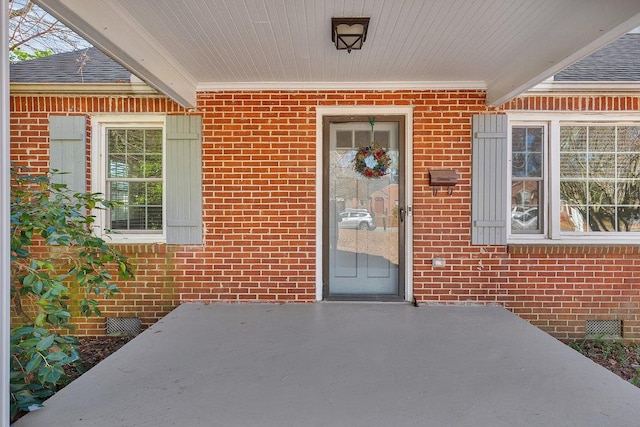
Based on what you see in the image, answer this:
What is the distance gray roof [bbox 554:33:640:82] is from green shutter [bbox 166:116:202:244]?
13.1ft

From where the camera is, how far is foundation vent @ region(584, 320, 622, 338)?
13.8ft

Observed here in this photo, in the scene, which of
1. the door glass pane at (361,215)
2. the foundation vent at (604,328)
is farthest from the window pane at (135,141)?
the foundation vent at (604,328)

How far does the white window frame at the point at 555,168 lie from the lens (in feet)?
13.8

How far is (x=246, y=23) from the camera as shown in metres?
2.85


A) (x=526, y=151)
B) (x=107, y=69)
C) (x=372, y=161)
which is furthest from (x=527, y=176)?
(x=107, y=69)

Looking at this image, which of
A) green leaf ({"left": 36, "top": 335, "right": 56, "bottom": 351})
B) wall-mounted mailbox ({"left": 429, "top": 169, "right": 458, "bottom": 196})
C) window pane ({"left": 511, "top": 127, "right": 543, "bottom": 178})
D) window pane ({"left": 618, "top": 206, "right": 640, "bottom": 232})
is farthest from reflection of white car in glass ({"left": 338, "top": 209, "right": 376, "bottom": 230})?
green leaf ({"left": 36, "top": 335, "right": 56, "bottom": 351})

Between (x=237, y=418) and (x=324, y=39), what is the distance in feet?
9.08

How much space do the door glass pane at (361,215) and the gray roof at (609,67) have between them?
2042 mm

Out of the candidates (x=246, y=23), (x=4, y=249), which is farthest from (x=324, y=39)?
(x=4, y=249)

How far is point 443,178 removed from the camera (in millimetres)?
4105

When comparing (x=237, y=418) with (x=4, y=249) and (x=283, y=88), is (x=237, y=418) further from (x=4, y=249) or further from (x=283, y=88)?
(x=283, y=88)

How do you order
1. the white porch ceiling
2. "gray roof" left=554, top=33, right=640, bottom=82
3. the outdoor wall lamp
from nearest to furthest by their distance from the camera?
the white porch ceiling, the outdoor wall lamp, "gray roof" left=554, top=33, right=640, bottom=82

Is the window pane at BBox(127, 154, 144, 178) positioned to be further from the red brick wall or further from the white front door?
the white front door

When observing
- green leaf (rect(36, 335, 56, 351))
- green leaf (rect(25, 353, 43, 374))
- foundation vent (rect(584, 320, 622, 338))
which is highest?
green leaf (rect(36, 335, 56, 351))
